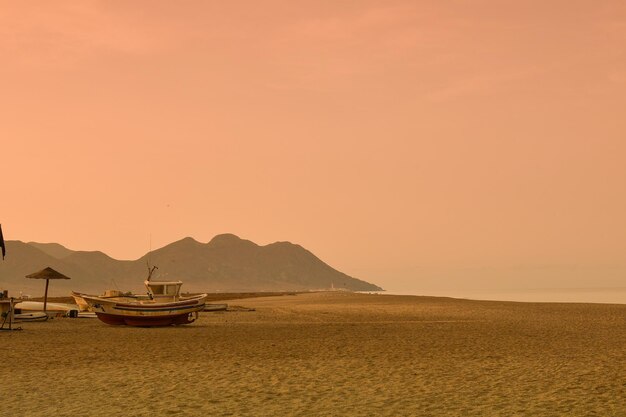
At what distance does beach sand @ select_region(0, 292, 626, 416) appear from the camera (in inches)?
492

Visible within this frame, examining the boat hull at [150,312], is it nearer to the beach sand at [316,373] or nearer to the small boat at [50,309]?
the beach sand at [316,373]

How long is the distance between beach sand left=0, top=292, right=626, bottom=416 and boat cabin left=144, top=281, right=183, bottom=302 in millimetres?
7502

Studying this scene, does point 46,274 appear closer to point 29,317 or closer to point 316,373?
point 29,317

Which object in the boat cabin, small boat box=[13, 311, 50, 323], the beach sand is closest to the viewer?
the beach sand

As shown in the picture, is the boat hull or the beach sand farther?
the boat hull

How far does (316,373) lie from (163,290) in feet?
67.2

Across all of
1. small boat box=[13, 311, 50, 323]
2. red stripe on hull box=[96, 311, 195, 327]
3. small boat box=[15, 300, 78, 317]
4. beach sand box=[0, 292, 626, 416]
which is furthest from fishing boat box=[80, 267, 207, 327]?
small boat box=[15, 300, 78, 317]

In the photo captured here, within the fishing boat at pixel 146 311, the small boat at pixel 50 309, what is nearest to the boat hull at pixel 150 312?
the fishing boat at pixel 146 311

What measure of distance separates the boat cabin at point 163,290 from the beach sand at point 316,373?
7502 millimetres

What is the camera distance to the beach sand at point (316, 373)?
41.0 feet

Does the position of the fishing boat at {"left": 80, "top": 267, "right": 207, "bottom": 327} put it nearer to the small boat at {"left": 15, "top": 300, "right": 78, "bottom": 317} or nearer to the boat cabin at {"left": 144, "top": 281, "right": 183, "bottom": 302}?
the boat cabin at {"left": 144, "top": 281, "right": 183, "bottom": 302}

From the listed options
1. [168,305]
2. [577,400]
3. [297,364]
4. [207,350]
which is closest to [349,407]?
[577,400]

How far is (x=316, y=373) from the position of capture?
1650cm

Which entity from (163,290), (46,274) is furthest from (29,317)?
(163,290)
